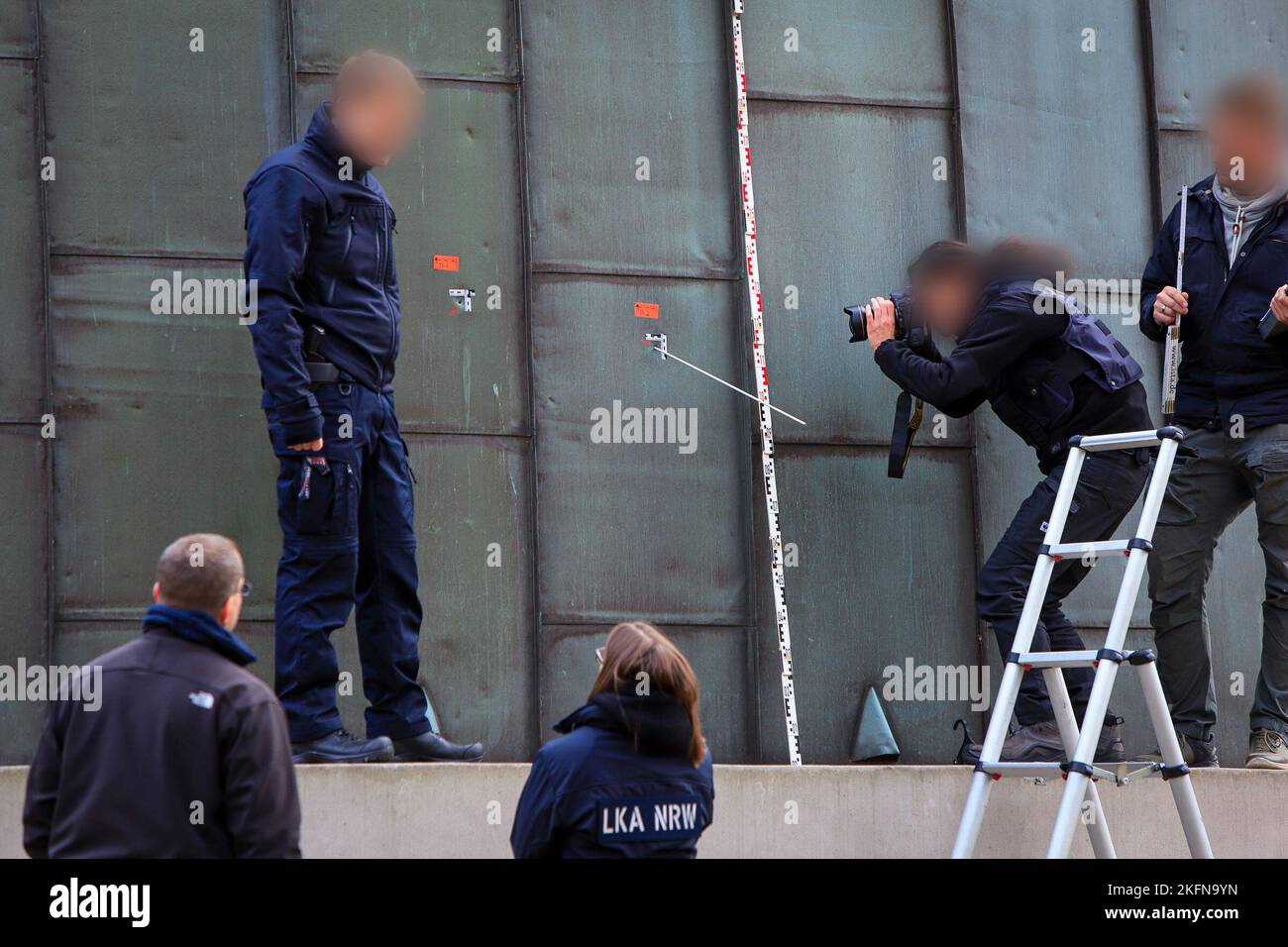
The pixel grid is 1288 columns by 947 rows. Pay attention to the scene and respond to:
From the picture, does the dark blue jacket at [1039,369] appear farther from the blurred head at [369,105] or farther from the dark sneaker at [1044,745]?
the blurred head at [369,105]

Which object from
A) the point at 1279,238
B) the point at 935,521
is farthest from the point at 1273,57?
the point at 935,521

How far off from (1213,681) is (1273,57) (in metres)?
2.85

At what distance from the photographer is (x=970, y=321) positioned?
5.67 meters

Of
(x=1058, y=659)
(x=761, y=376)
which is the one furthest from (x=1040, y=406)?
(x=761, y=376)

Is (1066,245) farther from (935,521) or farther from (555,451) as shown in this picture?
(555,451)

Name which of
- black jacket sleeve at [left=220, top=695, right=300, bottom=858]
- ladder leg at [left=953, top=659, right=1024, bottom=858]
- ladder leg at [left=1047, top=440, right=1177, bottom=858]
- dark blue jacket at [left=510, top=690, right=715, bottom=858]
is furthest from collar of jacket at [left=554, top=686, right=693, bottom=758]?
ladder leg at [left=953, top=659, right=1024, bottom=858]

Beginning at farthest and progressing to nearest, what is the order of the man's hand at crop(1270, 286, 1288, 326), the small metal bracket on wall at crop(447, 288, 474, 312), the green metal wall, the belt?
the small metal bracket on wall at crop(447, 288, 474, 312), the green metal wall, the man's hand at crop(1270, 286, 1288, 326), the belt

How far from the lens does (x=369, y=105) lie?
5.18 meters

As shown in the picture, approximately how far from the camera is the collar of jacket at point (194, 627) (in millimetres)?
3424

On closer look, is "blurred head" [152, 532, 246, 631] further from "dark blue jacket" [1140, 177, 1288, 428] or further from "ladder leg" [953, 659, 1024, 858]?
"dark blue jacket" [1140, 177, 1288, 428]

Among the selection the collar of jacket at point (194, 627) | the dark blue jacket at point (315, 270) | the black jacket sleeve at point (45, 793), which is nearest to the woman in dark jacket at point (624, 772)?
the collar of jacket at point (194, 627)

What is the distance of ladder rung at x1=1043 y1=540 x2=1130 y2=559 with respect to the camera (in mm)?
4879

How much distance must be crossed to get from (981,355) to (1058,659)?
3.94ft

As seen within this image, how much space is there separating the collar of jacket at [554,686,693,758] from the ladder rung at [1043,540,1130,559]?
1767 mm
